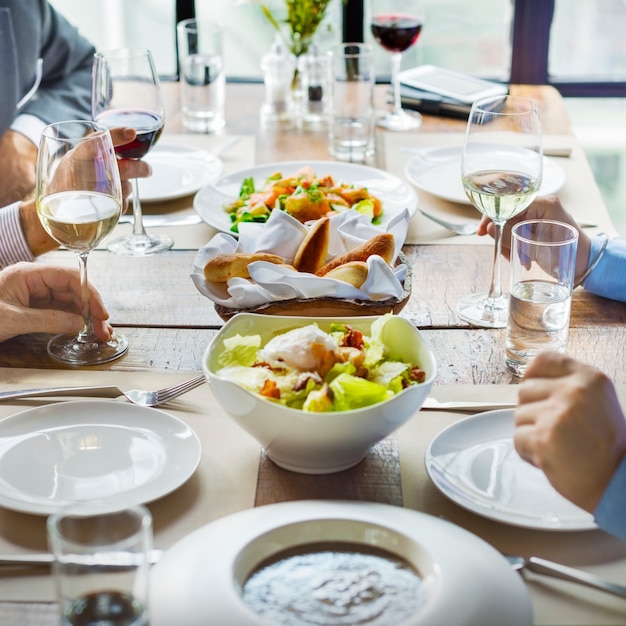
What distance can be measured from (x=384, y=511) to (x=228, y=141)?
140cm

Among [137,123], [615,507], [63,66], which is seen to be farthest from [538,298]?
[63,66]

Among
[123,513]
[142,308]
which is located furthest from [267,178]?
[123,513]

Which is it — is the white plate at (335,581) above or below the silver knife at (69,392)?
above

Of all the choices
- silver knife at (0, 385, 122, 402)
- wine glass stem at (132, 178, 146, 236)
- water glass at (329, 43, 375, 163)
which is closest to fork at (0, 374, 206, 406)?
silver knife at (0, 385, 122, 402)

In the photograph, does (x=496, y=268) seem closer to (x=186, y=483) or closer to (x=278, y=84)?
(x=186, y=483)

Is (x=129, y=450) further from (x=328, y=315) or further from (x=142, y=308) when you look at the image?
(x=142, y=308)

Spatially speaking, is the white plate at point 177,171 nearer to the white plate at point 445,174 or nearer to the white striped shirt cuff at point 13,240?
the white striped shirt cuff at point 13,240

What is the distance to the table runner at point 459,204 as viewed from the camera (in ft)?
5.33

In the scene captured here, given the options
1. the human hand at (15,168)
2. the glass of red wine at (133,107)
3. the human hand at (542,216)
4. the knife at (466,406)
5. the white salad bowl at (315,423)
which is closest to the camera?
the white salad bowl at (315,423)

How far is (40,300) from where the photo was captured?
1310mm

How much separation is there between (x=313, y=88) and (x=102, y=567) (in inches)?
72.1

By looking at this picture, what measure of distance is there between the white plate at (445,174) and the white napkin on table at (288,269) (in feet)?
1.38

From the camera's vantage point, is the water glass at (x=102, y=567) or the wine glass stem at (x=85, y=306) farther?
the wine glass stem at (x=85, y=306)

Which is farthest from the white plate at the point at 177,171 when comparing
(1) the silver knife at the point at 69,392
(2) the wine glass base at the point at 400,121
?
(1) the silver knife at the point at 69,392
